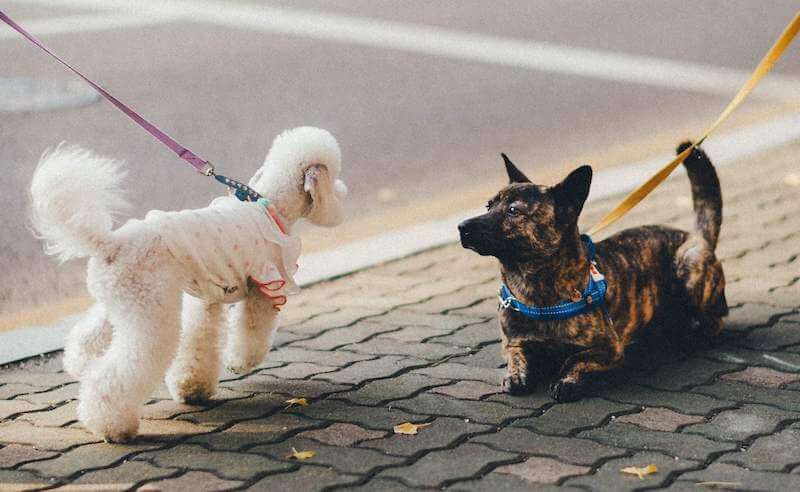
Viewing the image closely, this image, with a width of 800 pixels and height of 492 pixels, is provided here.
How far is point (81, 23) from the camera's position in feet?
43.9

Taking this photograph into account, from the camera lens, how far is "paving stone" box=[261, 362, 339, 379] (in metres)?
5.36

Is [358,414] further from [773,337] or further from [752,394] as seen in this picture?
[773,337]

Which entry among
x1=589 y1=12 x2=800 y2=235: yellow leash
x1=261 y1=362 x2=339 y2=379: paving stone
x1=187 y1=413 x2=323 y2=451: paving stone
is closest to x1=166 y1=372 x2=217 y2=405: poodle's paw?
x1=187 y1=413 x2=323 y2=451: paving stone

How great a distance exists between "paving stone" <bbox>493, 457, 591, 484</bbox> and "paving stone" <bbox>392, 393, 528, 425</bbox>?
0.42 m

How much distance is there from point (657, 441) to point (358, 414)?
1140 mm

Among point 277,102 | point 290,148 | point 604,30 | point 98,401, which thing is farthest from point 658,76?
point 98,401

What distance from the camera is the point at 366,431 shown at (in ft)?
15.2

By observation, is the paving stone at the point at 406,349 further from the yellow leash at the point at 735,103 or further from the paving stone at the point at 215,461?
the paving stone at the point at 215,461

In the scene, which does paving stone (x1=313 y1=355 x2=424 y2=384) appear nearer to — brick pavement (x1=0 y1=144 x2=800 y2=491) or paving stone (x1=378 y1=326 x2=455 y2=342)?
brick pavement (x1=0 y1=144 x2=800 y2=491)

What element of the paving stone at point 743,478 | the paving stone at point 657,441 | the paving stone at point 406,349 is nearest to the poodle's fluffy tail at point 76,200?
the paving stone at point 406,349

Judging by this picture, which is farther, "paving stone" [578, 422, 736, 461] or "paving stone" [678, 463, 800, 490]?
"paving stone" [578, 422, 736, 461]

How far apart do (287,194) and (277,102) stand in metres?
6.02

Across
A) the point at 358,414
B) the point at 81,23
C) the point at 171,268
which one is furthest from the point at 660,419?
the point at 81,23

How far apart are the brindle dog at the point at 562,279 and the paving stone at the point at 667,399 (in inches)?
4.3
